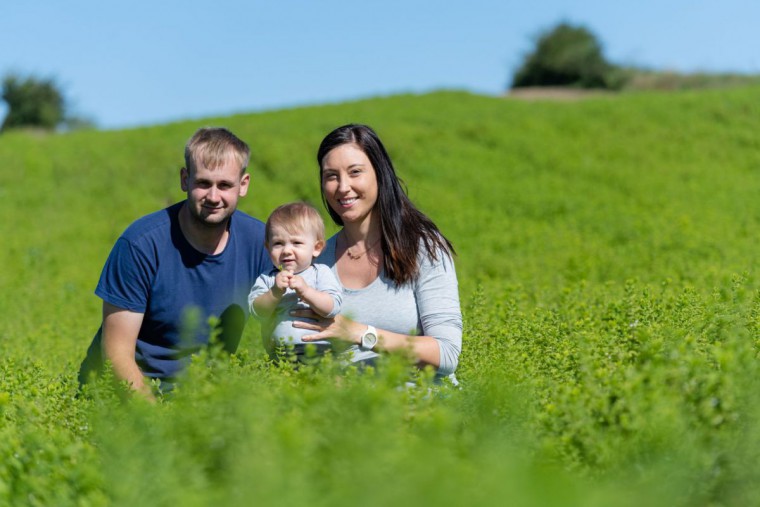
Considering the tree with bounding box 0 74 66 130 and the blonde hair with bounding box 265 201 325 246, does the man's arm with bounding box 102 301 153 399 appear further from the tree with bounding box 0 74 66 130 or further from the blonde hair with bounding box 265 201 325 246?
the tree with bounding box 0 74 66 130

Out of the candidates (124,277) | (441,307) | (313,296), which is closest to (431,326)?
(441,307)

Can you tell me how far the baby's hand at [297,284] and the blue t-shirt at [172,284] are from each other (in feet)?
3.44

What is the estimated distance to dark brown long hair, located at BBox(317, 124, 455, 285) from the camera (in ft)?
18.7

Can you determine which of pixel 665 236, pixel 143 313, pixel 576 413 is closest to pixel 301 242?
pixel 143 313

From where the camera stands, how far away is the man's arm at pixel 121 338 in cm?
604

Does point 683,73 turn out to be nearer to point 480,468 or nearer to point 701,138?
point 701,138

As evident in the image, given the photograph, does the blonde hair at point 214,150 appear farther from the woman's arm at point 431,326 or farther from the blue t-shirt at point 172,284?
the woman's arm at point 431,326

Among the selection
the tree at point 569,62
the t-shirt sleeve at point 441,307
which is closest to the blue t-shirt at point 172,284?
the t-shirt sleeve at point 441,307

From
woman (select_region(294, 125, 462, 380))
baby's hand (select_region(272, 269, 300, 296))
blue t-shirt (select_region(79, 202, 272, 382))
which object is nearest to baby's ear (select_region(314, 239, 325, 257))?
woman (select_region(294, 125, 462, 380))

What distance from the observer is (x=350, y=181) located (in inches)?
226

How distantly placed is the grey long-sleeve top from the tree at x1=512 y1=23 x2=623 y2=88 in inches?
1886

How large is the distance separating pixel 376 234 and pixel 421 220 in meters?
0.30

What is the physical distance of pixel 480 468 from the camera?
355 centimetres

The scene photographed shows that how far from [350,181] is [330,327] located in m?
0.92
